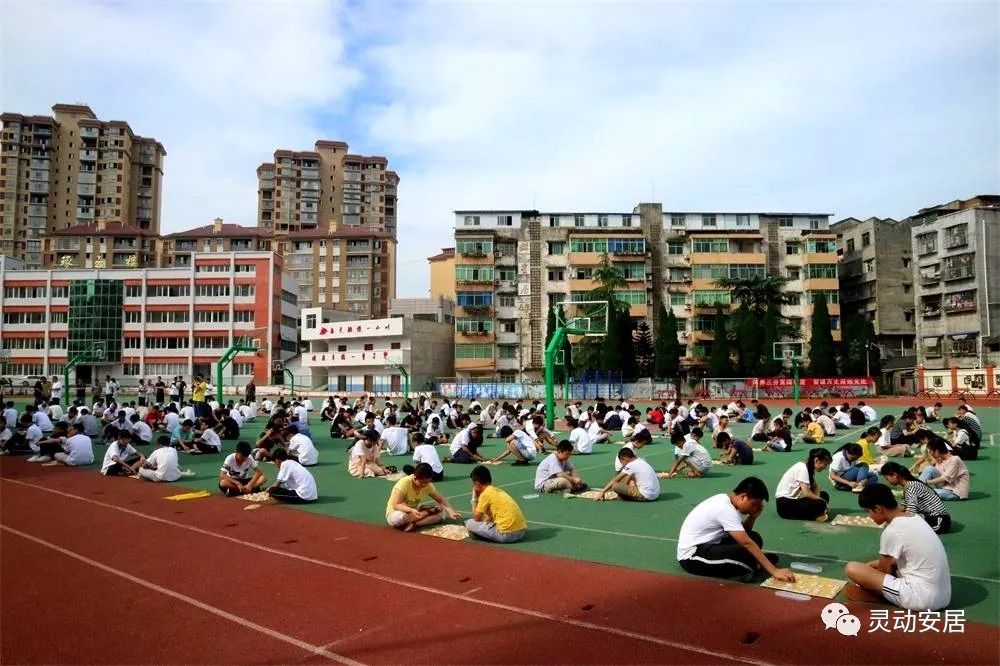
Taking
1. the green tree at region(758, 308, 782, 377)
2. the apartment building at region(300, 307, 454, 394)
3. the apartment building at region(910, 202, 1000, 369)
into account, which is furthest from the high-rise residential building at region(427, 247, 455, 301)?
the apartment building at region(910, 202, 1000, 369)

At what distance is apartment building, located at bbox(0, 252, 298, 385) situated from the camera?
70.1 metres

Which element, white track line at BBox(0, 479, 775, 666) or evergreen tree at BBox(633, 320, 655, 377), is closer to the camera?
white track line at BBox(0, 479, 775, 666)

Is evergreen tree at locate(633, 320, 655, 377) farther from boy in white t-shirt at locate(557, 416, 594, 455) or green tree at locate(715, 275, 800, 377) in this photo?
boy in white t-shirt at locate(557, 416, 594, 455)

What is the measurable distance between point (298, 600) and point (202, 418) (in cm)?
1591

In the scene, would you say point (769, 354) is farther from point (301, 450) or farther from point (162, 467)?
point (162, 467)

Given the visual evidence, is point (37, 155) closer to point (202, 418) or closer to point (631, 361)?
point (631, 361)

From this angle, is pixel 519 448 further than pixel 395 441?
No

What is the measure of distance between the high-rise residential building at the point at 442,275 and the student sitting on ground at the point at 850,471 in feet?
255

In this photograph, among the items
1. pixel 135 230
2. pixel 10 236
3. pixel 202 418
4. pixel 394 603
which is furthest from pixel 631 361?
pixel 10 236

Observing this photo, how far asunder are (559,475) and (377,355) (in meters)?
55.8

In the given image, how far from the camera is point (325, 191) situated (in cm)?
11375

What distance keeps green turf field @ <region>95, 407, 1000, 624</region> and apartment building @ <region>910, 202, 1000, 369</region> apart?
49.2 meters


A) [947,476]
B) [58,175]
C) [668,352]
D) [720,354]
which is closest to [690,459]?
[947,476]

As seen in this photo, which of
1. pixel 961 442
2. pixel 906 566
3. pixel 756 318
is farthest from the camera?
pixel 756 318
